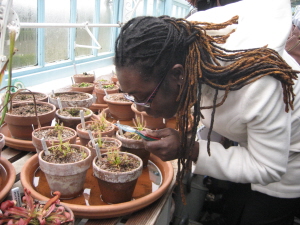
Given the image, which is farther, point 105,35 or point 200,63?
point 105,35

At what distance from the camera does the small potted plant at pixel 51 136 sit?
42.0 inches

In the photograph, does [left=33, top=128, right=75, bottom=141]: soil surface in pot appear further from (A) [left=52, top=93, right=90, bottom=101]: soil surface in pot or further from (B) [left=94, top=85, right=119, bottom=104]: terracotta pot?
(B) [left=94, top=85, right=119, bottom=104]: terracotta pot

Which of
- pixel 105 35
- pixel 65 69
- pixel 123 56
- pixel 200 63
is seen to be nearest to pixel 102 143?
pixel 123 56

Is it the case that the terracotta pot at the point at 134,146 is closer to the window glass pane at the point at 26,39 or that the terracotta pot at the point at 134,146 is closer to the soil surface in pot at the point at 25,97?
the soil surface in pot at the point at 25,97

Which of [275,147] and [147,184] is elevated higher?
[275,147]

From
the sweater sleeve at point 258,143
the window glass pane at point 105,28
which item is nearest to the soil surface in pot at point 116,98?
the sweater sleeve at point 258,143

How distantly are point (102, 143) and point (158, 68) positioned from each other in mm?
484

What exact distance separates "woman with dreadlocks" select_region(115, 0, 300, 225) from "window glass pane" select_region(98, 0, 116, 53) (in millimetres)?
3377

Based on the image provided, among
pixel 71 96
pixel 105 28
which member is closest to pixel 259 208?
pixel 71 96

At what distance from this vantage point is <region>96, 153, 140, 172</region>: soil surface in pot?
3.11ft

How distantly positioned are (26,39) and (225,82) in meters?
2.32

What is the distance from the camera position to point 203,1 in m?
1.63

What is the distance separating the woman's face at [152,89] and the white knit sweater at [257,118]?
0.38ft

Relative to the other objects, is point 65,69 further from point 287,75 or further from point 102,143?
point 287,75
